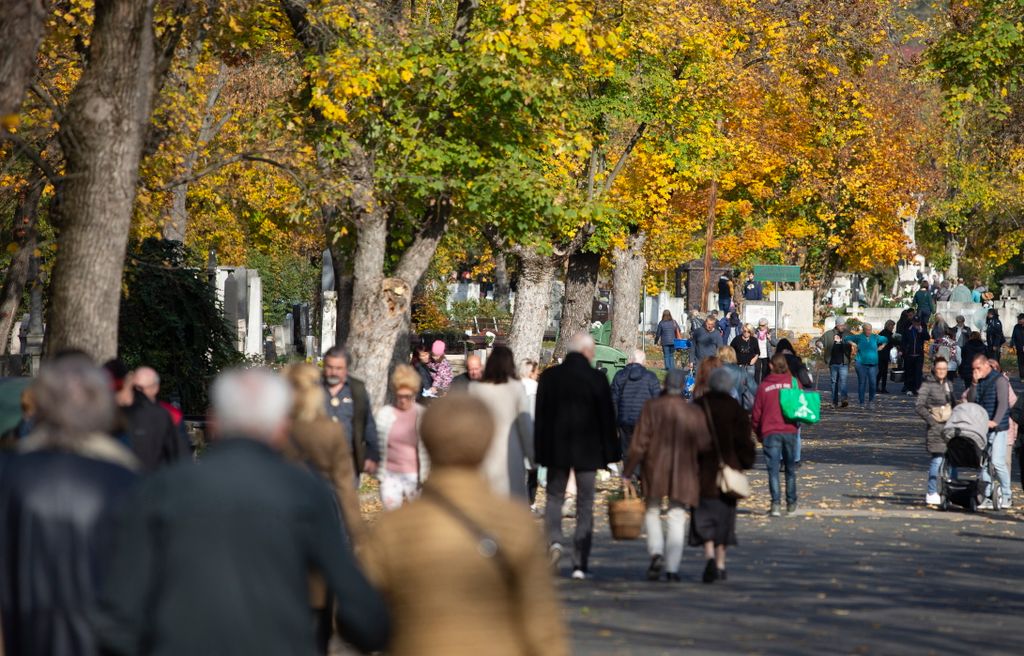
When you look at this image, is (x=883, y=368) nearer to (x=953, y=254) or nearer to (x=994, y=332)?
(x=994, y=332)

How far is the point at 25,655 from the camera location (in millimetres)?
5809

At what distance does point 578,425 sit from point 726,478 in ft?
3.49

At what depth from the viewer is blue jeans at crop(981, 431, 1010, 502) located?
761 inches

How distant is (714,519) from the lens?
A: 1291cm

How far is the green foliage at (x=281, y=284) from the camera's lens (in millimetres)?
60438

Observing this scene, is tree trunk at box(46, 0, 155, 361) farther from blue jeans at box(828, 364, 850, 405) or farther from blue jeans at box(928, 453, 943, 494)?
blue jeans at box(828, 364, 850, 405)

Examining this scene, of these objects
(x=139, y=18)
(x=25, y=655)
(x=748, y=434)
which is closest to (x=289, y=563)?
(x=25, y=655)

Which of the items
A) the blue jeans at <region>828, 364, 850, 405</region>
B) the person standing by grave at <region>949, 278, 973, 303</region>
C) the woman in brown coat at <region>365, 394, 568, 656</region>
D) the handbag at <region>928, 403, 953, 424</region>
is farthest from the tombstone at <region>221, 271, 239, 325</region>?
the woman in brown coat at <region>365, 394, 568, 656</region>

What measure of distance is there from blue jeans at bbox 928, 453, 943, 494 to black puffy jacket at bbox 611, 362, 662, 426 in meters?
2.86

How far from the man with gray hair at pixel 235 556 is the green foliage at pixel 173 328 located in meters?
19.2

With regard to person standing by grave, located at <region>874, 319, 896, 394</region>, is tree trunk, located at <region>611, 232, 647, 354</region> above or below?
above

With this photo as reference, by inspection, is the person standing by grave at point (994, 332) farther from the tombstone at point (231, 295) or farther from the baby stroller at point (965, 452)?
the baby stroller at point (965, 452)

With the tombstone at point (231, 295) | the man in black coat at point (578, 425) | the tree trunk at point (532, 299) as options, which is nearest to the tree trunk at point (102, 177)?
the man in black coat at point (578, 425)

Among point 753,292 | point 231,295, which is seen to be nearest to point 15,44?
point 231,295
